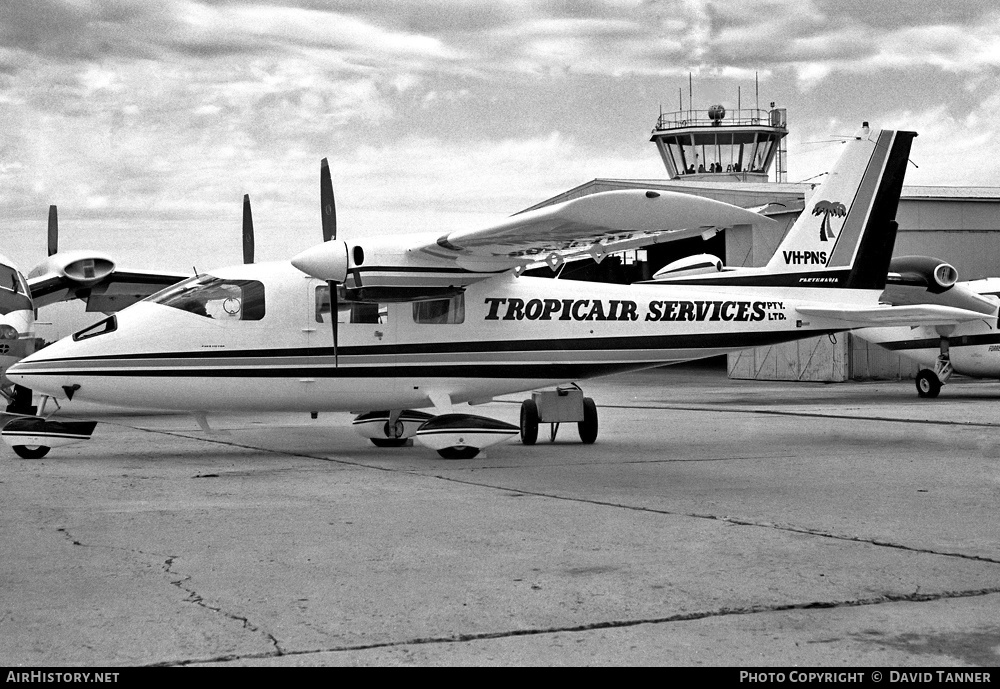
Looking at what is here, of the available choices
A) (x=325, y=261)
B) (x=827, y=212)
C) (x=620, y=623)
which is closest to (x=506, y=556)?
(x=620, y=623)

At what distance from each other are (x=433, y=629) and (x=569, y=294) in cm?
890

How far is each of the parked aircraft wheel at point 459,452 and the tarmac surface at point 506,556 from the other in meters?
0.26

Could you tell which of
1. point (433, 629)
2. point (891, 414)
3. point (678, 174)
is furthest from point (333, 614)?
point (678, 174)

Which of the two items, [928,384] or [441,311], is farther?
[928,384]

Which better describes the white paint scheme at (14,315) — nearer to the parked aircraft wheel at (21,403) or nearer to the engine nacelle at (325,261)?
the parked aircraft wheel at (21,403)

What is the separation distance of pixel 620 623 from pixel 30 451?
9182 millimetres

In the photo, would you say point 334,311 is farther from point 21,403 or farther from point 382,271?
point 21,403

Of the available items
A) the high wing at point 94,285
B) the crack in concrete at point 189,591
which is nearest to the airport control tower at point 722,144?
the high wing at point 94,285

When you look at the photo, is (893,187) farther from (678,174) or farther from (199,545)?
(678,174)

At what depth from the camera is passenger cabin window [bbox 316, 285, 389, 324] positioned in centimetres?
1280

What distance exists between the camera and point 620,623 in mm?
5109

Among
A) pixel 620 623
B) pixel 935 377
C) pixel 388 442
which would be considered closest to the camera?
pixel 620 623

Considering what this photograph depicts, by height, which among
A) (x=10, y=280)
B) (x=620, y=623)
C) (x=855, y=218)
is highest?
(x=855, y=218)

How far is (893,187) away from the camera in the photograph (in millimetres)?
15945
